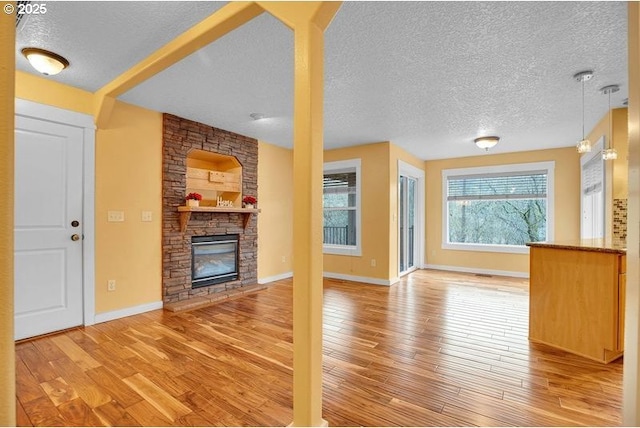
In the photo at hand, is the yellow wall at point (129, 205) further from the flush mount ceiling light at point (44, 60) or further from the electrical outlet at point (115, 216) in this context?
the flush mount ceiling light at point (44, 60)

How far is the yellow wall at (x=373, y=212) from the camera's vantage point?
5.15 metres

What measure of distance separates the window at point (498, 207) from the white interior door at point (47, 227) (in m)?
6.24

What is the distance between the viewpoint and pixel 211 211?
13.8ft

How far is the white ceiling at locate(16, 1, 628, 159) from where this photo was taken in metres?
1.88

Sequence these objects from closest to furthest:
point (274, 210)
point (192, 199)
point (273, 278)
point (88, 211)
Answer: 1. point (88, 211)
2. point (192, 199)
3. point (273, 278)
4. point (274, 210)

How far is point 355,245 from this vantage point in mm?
5574

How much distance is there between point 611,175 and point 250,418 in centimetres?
456

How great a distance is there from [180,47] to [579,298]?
146 inches

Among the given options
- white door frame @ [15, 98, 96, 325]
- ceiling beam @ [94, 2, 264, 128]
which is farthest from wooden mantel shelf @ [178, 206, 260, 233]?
ceiling beam @ [94, 2, 264, 128]

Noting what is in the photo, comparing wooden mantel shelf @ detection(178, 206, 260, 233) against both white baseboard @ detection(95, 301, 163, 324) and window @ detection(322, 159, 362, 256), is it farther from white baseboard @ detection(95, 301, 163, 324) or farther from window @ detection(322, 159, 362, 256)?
window @ detection(322, 159, 362, 256)

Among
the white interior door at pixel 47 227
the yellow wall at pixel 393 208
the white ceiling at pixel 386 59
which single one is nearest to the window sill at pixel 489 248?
the yellow wall at pixel 393 208

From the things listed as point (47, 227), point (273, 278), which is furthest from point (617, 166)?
point (47, 227)

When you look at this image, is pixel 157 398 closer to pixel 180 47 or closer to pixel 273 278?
pixel 180 47

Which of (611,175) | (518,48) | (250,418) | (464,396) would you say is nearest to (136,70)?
(250,418)
